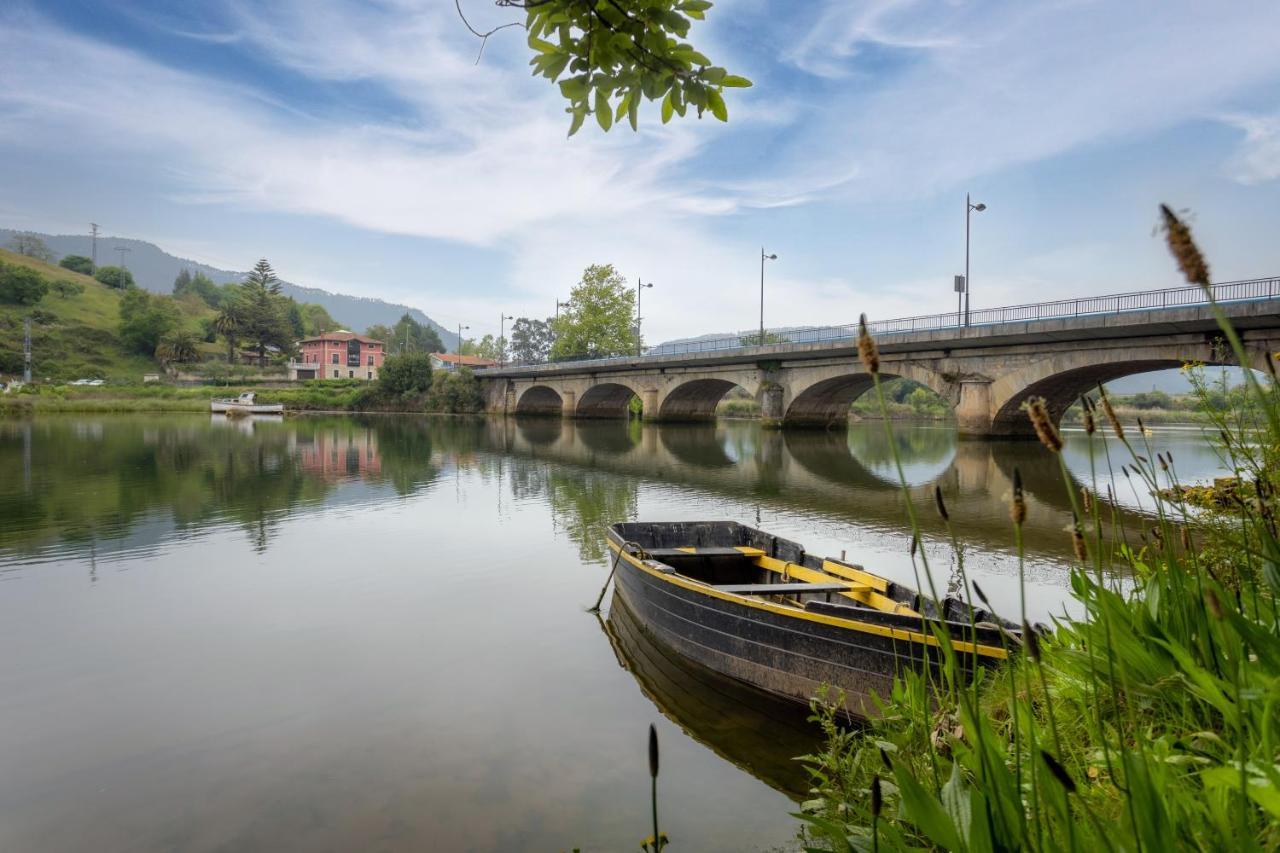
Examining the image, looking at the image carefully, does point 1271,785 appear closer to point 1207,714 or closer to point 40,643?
point 1207,714

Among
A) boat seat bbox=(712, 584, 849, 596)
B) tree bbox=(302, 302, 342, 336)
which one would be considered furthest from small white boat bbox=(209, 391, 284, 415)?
tree bbox=(302, 302, 342, 336)

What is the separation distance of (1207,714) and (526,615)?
7076mm

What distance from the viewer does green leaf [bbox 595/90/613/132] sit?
9.61 ft

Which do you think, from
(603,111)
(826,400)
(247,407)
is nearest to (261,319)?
(247,407)

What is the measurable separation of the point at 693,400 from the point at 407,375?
27.1 metres

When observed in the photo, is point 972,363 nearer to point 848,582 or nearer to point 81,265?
point 848,582

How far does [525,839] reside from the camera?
170 inches

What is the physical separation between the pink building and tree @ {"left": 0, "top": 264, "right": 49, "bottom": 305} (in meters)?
30.5

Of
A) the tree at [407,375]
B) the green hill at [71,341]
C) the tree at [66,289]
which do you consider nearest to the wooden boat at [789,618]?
the tree at [407,375]

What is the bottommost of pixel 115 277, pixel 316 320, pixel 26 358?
pixel 26 358

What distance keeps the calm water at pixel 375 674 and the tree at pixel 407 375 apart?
46.3m

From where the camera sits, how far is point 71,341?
85.4m

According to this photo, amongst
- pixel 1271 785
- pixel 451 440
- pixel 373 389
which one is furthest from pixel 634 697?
pixel 373 389

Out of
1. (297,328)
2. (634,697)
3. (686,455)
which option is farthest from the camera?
(297,328)
